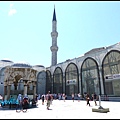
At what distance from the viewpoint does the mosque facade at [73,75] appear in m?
17.7

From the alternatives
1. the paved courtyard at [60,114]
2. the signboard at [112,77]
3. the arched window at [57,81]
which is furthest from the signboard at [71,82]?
the paved courtyard at [60,114]

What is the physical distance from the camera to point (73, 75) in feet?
→ 112

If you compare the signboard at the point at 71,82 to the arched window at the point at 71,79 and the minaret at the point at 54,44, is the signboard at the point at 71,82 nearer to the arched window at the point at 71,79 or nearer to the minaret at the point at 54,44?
the arched window at the point at 71,79

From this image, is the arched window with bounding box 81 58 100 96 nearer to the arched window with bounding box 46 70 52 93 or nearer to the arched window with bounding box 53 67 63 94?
the arched window with bounding box 53 67 63 94

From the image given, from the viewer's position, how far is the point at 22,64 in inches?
776

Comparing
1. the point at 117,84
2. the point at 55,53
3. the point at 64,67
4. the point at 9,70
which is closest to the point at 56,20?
the point at 55,53

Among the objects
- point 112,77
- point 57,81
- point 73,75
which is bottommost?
point 57,81

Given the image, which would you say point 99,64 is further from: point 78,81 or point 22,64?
point 22,64

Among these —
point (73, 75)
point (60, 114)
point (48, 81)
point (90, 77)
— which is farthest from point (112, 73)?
point (48, 81)

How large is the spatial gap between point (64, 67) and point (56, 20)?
19.1m

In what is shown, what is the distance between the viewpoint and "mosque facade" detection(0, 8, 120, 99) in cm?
1765

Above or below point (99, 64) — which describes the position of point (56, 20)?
above

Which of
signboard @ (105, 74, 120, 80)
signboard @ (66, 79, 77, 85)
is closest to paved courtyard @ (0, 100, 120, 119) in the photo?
signboard @ (105, 74, 120, 80)

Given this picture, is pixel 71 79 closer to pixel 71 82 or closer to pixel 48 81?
pixel 71 82
